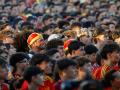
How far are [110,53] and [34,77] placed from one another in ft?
6.16

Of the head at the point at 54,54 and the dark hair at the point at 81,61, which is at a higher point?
the dark hair at the point at 81,61

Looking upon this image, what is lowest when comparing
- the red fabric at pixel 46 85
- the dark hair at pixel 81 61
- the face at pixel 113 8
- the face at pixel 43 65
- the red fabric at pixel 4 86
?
the face at pixel 113 8

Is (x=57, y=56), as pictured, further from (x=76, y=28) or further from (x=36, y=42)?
(x=76, y=28)

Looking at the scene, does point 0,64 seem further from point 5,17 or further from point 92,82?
point 5,17

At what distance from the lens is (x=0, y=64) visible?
32.6 ft

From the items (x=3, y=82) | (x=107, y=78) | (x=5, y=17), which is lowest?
(x=5, y=17)

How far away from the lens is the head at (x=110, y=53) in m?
10.3

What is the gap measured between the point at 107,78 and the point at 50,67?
189 cm

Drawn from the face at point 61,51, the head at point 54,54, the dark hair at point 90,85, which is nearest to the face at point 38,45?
the face at point 61,51

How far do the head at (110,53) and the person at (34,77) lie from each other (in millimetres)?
1652

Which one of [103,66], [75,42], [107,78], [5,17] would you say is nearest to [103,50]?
[103,66]

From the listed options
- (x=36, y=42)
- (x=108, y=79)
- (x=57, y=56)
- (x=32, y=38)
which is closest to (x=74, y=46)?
(x=57, y=56)

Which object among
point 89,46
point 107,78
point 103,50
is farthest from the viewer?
point 89,46

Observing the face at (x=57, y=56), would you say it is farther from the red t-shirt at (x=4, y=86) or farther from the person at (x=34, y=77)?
the person at (x=34, y=77)
